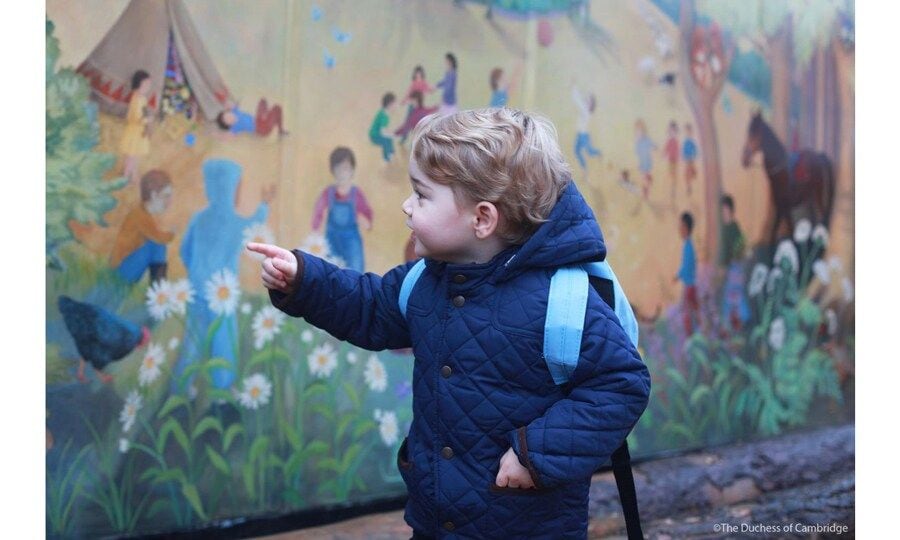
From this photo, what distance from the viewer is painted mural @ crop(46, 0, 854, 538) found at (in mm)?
3854

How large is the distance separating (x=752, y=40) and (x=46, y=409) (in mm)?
4137

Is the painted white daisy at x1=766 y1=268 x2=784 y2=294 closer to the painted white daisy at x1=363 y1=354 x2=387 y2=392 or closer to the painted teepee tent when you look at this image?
the painted white daisy at x1=363 y1=354 x2=387 y2=392

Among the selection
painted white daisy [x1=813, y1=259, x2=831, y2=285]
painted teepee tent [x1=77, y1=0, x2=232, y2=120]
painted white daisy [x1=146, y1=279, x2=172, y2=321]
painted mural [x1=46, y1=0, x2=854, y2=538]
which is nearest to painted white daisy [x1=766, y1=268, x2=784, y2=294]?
painted mural [x1=46, y1=0, x2=854, y2=538]

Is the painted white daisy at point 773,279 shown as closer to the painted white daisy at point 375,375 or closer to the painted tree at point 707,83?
the painted tree at point 707,83

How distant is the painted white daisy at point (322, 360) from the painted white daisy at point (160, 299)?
2.12 ft

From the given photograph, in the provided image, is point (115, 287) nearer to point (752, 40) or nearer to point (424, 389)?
point (424, 389)

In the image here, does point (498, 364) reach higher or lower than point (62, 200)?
lower

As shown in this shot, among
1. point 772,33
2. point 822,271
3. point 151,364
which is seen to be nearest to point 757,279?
point 822,271

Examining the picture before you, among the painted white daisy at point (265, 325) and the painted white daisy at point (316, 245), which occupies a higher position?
the painted white daisy at point (316, 245)

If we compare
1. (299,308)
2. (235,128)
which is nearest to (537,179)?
(299,308)

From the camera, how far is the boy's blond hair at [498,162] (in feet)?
8.63

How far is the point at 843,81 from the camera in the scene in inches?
255

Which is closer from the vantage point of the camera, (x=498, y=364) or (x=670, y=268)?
(x=498, y=364)

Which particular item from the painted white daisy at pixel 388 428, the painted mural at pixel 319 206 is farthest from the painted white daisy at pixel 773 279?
the painted white daisy at pixel 388 428
